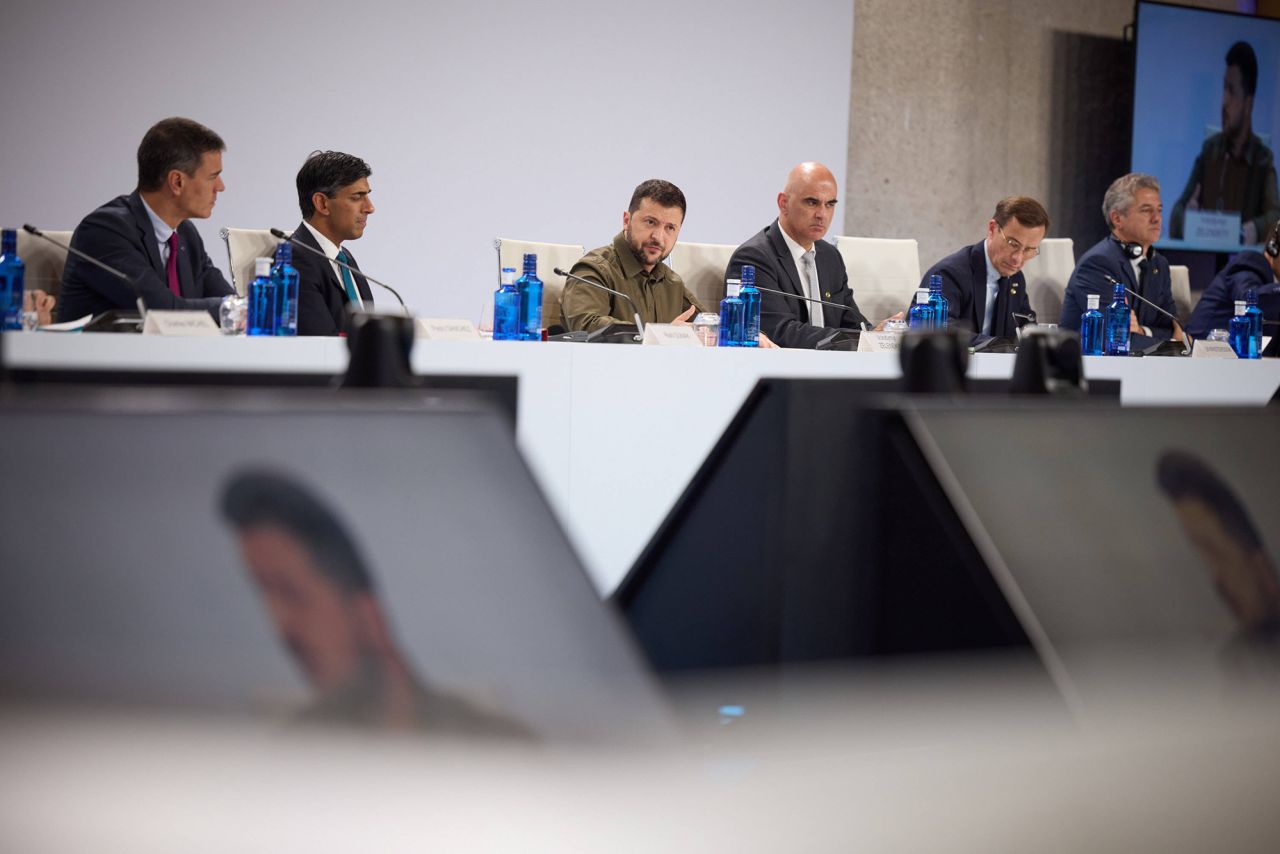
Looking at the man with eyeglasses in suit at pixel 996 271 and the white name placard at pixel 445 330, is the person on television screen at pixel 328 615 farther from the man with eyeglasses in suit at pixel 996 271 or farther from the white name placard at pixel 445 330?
the man with eyeglasses in suit at pixel 996 271

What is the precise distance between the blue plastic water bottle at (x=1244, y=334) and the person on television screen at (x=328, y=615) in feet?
12.0

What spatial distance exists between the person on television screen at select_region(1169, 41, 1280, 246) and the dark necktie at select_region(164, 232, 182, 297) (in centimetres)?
451

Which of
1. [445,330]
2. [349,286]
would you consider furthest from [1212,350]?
[349,286]

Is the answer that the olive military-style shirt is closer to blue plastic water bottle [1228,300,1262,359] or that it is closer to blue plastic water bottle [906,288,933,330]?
blue plastic water bottle [906,288,933,330]

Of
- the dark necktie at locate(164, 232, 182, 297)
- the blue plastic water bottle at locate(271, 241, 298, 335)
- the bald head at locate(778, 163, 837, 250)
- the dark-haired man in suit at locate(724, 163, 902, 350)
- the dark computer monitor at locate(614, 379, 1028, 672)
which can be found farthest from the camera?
the bald head at locate(778, 163, 837, 250)

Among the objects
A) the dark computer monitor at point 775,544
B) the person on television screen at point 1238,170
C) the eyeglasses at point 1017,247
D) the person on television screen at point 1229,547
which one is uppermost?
the person on television screen at point 1238,170

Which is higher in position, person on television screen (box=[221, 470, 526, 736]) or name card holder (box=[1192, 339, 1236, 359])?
person on television screen (box=[221, 470, 526, 736])

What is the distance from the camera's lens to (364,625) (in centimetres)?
43

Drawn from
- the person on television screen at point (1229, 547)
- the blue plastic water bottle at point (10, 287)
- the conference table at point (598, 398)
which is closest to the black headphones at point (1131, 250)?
the conference table at point (598, 398)

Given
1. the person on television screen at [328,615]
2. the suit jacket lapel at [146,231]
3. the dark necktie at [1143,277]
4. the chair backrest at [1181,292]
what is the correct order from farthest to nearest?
1. the chair backrest at [1181,292]
2. the dark necktie at [1143,277]
3. the suit jacket lapel at [146,231]
4. the person on television screen at [328,615]

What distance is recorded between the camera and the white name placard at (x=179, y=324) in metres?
2.00

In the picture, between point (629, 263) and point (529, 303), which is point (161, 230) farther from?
point (629, 263)

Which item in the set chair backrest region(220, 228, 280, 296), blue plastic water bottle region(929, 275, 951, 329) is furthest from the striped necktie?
blue plastic water bottle region(929, 275, 951, 329)

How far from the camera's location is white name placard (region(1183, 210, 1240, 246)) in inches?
226
